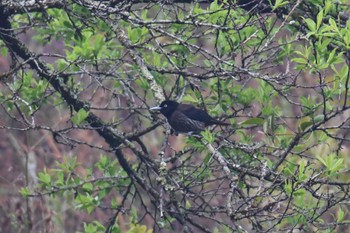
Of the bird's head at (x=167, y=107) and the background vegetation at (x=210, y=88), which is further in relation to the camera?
the bird's head at (x=167, y=107)

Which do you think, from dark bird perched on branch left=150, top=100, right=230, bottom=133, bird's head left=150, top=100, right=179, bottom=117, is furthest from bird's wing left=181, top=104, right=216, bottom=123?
bird's head left=150, top=100, right=179, bottom=117

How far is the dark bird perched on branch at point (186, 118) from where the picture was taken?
272 inches

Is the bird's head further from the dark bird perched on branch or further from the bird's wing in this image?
the bird's wing

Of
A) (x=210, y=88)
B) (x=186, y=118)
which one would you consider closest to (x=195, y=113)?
(x=186, y=118)

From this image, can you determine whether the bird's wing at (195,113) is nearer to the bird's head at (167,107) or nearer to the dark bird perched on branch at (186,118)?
the dark bird perched on branch at (186,118)

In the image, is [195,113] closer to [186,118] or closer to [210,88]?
[186,118]

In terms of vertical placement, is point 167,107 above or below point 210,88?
below

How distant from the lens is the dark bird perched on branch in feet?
22.7

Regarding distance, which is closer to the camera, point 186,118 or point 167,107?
point 167,107

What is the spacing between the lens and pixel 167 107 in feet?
22.5

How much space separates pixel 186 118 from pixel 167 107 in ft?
1.36

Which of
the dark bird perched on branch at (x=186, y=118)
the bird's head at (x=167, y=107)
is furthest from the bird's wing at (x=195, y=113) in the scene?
the bird's head at (x=167, y=107)

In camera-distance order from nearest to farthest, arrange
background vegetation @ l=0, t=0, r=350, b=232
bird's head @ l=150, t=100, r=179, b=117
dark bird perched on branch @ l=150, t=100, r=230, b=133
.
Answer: background vegetation @ l=0, t=0, r=350, b=232 → bird's head @ l=150, t=100, r=179, b=117 → dark bird perched on branch @ l=150, t=100, r=230, b=133

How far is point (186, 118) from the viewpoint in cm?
723
